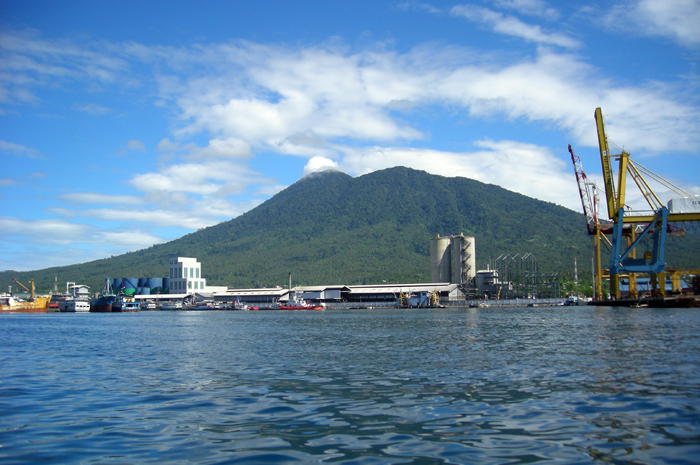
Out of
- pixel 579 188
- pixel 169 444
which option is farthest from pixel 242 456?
pixel 579 188

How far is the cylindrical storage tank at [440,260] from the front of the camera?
448ft

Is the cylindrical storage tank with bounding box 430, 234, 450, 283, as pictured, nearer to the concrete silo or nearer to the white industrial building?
the concrete silo

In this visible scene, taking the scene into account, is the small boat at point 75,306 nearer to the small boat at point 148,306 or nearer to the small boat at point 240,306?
the small boat at point 148,306

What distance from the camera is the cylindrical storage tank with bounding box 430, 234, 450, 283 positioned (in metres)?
136

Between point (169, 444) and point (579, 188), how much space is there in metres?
94.5

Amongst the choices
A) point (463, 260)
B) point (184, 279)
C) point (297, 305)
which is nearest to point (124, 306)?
point (184, 279)

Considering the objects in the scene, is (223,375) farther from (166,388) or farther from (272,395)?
(272,395)

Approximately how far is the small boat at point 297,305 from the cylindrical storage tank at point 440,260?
31696 millimetres

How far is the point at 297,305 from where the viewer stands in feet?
425

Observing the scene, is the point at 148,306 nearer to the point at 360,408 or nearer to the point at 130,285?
the point at 130,285

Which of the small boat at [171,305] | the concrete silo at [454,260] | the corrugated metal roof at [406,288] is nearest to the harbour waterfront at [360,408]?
the corrugated metal roof at [406,288]

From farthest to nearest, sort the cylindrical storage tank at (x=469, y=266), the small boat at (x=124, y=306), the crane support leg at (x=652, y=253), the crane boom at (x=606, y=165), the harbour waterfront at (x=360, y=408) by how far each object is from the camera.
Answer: the cylindrical storage tank at (x=469, y=266) < the small boat at (x=124, y=306) < the crane boom at (x=606, y=165) < the crane support leg at (x=652, y=253) < the harbour waterfront at (x=360, y=408)

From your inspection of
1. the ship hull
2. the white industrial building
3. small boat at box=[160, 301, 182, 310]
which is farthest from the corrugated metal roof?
the ship hull

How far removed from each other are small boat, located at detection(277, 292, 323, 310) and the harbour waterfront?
106 metres
